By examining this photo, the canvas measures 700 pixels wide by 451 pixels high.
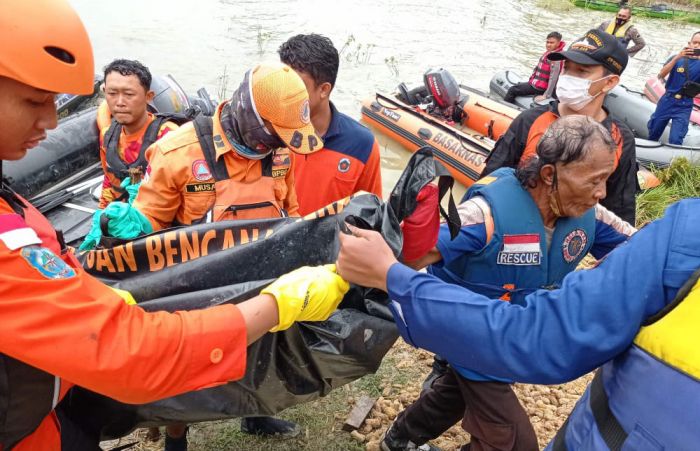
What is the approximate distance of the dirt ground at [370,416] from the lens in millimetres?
3230

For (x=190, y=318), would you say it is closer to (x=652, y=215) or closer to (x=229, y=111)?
(x=229, y=111)

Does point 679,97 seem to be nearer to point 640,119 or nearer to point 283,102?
point 640,119

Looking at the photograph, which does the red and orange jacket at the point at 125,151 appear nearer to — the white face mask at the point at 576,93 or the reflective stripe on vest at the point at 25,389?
the reflective stripe on vest at the point at 25,389

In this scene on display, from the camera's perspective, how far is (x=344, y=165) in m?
3.51

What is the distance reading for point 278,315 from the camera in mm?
1630

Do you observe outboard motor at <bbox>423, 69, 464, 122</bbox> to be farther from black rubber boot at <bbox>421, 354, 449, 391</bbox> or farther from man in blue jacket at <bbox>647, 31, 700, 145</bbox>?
black rubber boot at <bbox>421, 354, 449, 391</bbox>

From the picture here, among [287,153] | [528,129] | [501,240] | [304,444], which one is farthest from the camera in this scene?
[528,129]

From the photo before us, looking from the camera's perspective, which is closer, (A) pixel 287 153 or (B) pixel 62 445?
(B) pixel 62 445

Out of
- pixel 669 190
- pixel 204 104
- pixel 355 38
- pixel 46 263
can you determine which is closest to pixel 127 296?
pixel 46 263

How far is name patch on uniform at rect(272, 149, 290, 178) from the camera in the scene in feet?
8.79

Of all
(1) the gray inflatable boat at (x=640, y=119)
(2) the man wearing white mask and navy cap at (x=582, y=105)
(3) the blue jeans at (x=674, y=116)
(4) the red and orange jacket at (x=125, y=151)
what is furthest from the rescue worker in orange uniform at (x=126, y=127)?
(3) the blue jeans at (x=674, y=116)

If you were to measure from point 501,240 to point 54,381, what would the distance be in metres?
1.86

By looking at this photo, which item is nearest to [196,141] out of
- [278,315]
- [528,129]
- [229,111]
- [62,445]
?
[229,111]

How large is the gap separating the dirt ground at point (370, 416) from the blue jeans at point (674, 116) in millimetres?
6900
